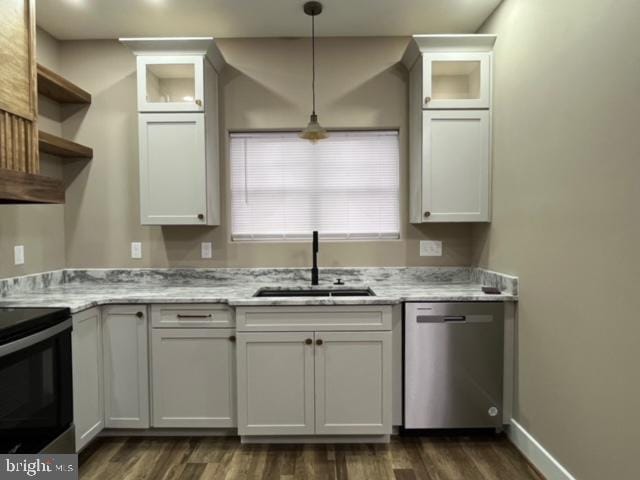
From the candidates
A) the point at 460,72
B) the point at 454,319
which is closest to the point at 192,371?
the point at 454,319

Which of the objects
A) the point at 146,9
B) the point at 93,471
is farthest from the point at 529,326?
the point at 146,9

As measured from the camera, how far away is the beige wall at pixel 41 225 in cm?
237

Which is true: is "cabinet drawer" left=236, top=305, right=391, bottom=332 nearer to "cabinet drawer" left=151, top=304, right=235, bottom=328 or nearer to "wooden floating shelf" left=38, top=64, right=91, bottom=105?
"cabinet drawer" left=151, top=304, right=235, bottom=328

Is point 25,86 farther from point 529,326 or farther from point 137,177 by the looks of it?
point 529,326

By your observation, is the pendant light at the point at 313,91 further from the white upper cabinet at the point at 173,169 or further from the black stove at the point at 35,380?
the black stove at the point at 35,380

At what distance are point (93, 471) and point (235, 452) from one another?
743 millimetres

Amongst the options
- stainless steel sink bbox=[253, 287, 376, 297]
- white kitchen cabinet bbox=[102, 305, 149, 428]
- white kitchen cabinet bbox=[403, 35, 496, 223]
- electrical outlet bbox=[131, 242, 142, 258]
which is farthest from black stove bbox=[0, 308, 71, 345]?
white kitchen cabinet bbox=[403, 35, 496, 223]

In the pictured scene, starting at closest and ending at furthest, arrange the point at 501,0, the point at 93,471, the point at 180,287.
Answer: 1. the point at 93,471
2. the point at 501,0
3. the point at 180,287

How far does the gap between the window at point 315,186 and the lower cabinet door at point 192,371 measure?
0.90 metres

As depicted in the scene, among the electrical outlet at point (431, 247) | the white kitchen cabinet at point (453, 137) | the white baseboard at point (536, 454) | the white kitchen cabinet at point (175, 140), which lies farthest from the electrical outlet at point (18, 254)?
the white baseboard at point (536, 454)

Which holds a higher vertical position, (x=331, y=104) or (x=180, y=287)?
(x=331, y=104)

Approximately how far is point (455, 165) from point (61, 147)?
8.46ft

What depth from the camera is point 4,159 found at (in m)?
1.64

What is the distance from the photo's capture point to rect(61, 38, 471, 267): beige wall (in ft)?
9.39
